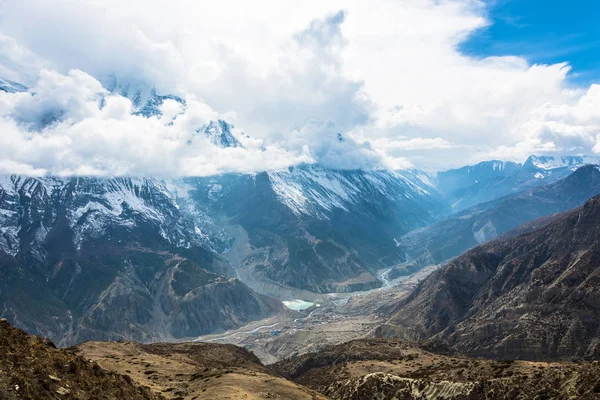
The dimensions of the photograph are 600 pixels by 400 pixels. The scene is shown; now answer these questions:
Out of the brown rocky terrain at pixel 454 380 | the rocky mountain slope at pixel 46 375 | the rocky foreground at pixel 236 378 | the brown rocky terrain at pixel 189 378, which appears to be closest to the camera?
the rocky mountain slope at pixel 46 375

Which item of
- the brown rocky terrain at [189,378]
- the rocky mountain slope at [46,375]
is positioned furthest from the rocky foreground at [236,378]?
the brown rocky terrain at [189,378]

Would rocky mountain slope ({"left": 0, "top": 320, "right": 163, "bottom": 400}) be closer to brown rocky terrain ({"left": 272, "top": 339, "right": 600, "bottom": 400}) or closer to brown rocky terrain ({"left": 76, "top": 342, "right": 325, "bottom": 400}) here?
brown rocky terrain ({"left": 76, "top": 342, "right": 325, "bottom": 400})

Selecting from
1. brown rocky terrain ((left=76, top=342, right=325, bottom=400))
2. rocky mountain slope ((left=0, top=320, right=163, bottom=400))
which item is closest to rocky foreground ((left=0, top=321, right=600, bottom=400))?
rocky mountain slope ((left=0, top=320, right=163, bottom=400))

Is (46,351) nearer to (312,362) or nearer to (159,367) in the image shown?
(159,367)

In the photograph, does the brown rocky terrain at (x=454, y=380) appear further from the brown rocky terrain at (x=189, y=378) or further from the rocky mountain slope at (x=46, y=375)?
the rocky mountain slope at (x=46, y=375)

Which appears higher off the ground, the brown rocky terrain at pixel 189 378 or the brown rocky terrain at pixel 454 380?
the brown rocky terrain at pixel 189 378

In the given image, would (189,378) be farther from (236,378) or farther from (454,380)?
(454,380)

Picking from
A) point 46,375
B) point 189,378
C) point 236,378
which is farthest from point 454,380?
point 46,375
